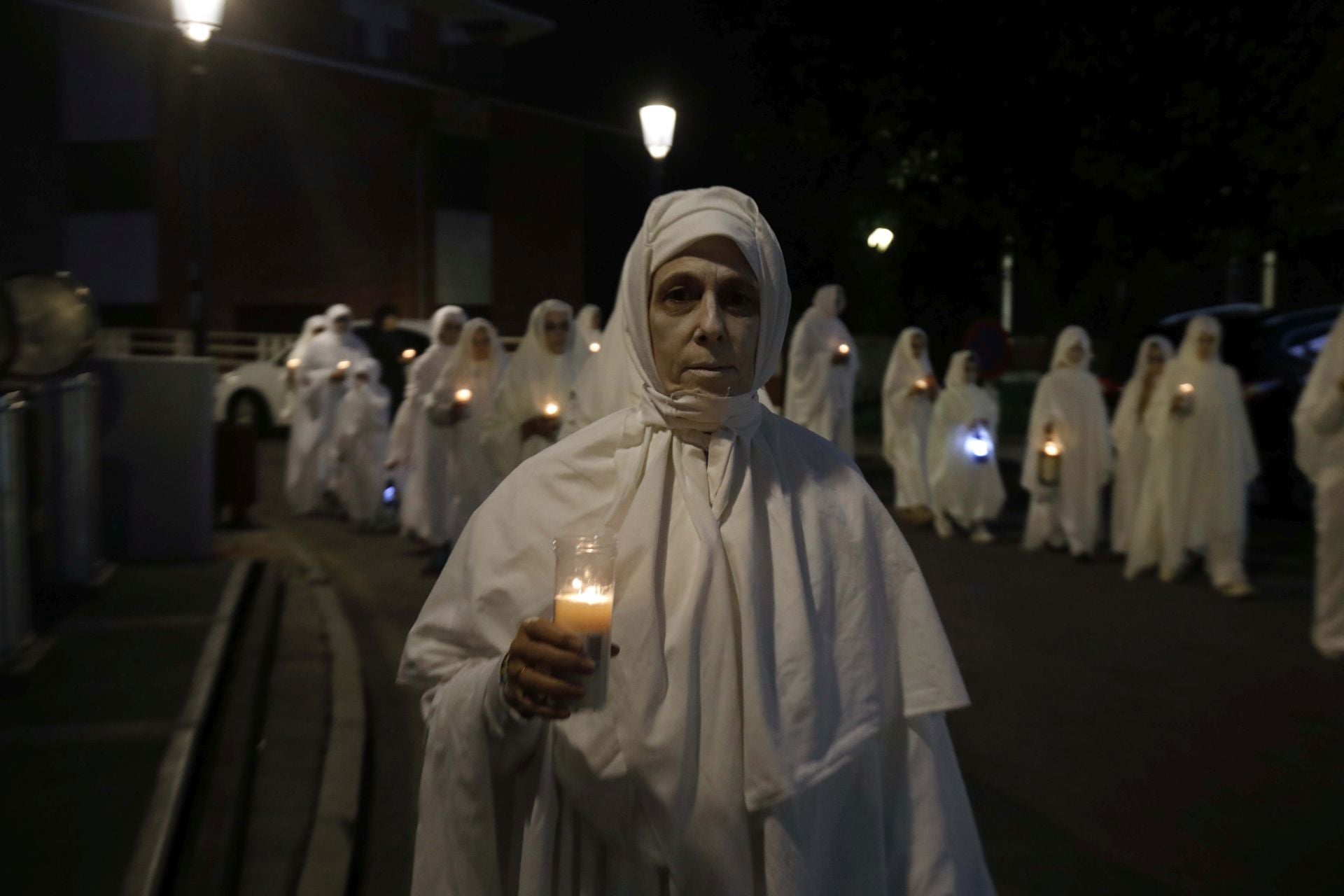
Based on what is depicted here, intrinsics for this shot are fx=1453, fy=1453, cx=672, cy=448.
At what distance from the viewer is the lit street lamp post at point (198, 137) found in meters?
11.3

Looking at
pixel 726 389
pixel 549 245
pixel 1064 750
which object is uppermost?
pixel 549 245

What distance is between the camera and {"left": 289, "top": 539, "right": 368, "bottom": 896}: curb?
4.88 metres

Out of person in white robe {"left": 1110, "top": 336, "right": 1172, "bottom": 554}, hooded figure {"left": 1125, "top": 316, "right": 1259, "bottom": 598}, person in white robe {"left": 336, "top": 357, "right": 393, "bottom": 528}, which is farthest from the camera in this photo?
person in white robe {"left": 336, "top": 357, "right": 393, "bottom": 528}

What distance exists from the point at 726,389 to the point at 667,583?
0.33 metres

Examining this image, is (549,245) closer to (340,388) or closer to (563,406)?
(340,388)

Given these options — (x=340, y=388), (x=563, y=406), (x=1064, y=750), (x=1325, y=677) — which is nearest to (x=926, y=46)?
(x=340, y=388)

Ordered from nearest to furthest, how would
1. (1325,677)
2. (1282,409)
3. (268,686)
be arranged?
(268,686) < (1325,677) < (1282,409)

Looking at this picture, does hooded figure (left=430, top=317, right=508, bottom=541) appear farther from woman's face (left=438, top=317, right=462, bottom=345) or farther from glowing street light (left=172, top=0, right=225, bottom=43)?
glowing street light (left=172, top=0, right=225, bottom=43)

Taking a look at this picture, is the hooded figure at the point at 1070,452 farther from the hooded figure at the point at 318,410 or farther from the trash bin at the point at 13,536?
the trash bin at the point at 13,536

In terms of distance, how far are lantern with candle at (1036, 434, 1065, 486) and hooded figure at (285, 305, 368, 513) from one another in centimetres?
701

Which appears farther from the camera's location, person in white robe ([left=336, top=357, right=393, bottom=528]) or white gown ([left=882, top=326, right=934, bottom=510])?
white gown ([left=882, top=326, right=934, bottom=510])

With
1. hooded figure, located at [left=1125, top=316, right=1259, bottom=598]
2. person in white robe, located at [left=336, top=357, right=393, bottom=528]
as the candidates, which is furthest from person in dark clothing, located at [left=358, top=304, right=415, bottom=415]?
hooded figure, located at [left=1125, top=316, right=1259, bottom=598]

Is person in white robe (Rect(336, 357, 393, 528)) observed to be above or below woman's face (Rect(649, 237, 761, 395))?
below

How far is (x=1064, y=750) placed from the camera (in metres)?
6.45
